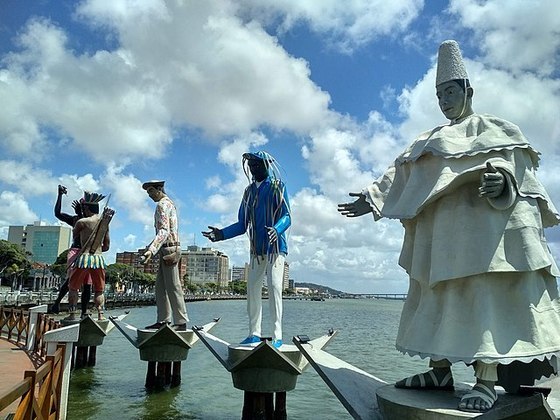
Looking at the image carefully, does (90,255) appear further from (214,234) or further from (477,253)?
(477,253)

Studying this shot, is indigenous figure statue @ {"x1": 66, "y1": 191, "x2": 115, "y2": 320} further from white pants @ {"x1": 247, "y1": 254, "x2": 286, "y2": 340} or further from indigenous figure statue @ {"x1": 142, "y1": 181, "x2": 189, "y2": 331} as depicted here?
white pants @ {"x1": 247, "y1": 254, "x2": 286, "y2": 340}

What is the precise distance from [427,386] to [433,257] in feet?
3.93

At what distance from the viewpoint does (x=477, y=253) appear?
3.77m

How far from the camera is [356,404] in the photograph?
4215mm

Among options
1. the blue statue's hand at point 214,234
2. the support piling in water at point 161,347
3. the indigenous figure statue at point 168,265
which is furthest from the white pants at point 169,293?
the blue statue's hand at point 214,234

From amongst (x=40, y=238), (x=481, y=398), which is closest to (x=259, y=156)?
(x=481, y=398)

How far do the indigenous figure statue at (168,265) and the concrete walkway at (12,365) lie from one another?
244 centimetres

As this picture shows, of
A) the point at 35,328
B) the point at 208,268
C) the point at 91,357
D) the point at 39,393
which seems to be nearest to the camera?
the point at 39,393

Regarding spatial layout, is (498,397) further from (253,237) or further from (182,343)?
(182,343)

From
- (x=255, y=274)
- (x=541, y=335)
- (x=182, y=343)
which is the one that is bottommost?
(x=182, y=343)

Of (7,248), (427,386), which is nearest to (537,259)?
(427,386)

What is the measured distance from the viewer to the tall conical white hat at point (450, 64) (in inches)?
171

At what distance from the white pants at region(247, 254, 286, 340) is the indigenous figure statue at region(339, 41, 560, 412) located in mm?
2925

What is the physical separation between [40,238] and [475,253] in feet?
403
